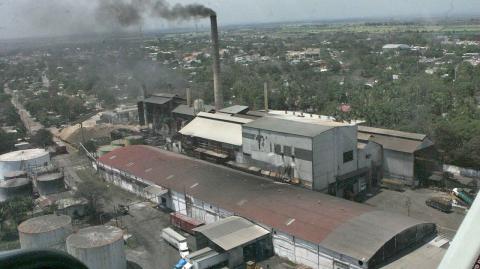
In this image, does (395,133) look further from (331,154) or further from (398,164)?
(331,154)

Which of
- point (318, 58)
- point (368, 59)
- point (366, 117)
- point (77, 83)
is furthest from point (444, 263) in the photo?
point (318, 58)

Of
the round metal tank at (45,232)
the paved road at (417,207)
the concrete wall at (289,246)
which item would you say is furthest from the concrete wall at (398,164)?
the round metal tank at (45,232)

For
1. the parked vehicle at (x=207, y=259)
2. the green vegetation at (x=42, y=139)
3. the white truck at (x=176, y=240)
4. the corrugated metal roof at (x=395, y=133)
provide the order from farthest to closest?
the green vegetation at (x=42, y=139), the corrugated metal roof at (x=395, y=133), the white truck at (x=176, y=240), the parked vehicle at (x=207, y=259)

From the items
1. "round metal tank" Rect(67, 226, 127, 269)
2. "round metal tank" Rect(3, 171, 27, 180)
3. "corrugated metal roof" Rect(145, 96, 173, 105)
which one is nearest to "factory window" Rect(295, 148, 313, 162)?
"round metal tank" Rect(67, 226, 127, 269)

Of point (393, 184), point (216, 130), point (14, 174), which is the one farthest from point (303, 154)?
point (14, 174)

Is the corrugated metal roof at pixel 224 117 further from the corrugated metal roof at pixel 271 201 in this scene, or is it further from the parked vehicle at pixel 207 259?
the parked vehicle at pixel 207 259

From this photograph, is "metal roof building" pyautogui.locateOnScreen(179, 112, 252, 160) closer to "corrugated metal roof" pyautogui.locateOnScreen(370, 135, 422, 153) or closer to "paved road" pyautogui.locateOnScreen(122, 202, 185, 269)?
"paved road" pyautogui.locateOnScreen(122, 202, 185, 269)
